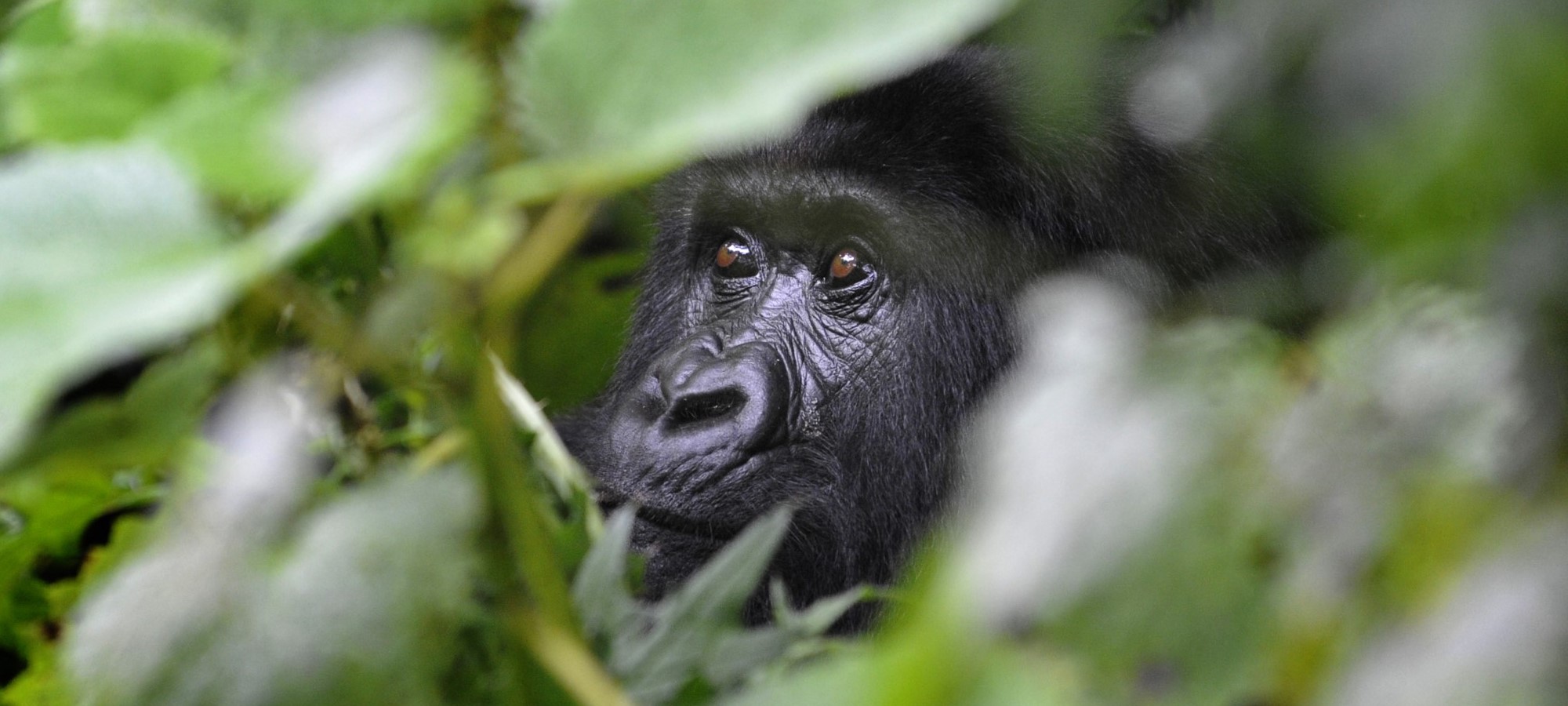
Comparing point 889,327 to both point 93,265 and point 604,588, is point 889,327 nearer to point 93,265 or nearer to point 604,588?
point 604,588

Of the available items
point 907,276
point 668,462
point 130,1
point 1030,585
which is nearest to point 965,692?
point 1030,585

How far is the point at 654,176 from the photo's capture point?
0.37 meters

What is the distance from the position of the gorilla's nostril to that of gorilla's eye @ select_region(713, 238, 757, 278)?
0.93 feet

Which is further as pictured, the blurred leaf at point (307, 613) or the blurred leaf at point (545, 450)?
the blurred leaf at point (545, 450)

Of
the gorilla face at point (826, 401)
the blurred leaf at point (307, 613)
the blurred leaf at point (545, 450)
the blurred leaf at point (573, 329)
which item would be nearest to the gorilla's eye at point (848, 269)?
the gorilla face at point (826, 401)

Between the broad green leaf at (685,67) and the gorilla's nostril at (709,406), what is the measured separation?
1.09m

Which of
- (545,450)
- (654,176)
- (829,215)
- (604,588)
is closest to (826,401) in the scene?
(829,215)

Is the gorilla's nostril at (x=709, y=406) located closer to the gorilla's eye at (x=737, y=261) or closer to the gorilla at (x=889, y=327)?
the gorilla at (x=889, y=327)

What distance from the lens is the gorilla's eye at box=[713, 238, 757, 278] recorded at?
1674 mm

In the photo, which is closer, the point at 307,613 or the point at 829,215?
the point at 307,613

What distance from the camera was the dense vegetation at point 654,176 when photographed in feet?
0.97

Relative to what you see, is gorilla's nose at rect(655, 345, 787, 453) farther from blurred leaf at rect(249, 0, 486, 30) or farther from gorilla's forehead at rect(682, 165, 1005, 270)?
blurred leaf at rect(249, 0, 486, 30)

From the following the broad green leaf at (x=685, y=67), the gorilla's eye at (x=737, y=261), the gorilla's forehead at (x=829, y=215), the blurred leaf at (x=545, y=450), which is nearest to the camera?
the broad green leaf at (x=685, y=67)

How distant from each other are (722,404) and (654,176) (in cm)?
106
